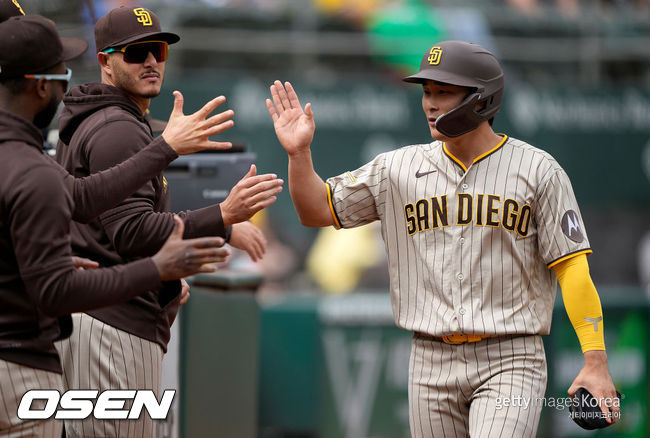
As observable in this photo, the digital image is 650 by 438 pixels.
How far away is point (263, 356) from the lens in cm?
762

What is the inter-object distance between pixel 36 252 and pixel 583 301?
2.20 metres

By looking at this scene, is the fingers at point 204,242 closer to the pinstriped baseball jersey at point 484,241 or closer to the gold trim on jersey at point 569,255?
the pinstriped baseball jersey at point 484,241

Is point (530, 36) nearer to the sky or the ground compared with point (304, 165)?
nearer to the sky

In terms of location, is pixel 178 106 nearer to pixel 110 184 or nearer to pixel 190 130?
pixel 190 130

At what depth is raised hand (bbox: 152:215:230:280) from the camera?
9.64 ft

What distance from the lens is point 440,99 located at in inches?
155

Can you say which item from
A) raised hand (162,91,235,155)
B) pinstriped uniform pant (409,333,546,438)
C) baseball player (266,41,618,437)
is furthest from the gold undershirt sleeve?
raised hand (162,91,235,155)

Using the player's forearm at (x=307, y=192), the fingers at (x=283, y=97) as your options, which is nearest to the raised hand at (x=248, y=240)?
the player's forearm at (x=307, y=192)

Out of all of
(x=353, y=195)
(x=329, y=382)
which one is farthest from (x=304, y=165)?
(x=329, y=382)

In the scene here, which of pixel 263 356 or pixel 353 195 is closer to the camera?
pixel 353 195

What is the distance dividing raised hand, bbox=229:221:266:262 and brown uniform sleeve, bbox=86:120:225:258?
490 millimetres

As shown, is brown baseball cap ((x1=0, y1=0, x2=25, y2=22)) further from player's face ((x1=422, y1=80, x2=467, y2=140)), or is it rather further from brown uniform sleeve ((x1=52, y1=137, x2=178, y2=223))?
player's face ((x1=422, y1=80, x2=467, y2=140))

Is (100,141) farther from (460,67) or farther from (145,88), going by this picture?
(460,67)

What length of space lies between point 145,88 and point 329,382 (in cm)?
423
